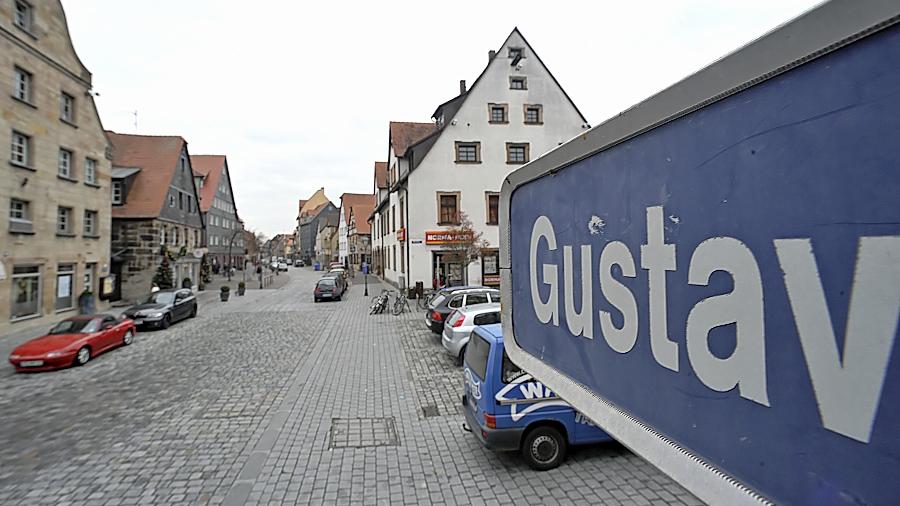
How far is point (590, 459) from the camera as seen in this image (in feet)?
20.3

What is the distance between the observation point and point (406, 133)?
3362 cm

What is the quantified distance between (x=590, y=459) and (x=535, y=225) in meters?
5.55

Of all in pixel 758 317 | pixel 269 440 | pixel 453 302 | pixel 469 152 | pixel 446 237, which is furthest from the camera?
pixel 469 152

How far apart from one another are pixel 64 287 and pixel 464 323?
19058 mm

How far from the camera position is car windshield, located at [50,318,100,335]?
12344 mm

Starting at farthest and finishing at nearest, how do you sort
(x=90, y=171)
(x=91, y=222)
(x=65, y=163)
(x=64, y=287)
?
(x=91, y=222) < (x=90, y=171) < (x=65, y=163) < (x=64, y=287)

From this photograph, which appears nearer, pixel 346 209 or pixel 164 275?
pixel 164 275

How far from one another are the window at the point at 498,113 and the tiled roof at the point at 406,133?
7.39 meters

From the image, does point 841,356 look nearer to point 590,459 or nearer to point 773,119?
point 773,119

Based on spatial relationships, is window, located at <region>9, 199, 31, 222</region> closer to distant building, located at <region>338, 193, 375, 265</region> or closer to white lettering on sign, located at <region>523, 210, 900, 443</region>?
white lettering on sign, located at <region>523, 210, 900, 443</region>

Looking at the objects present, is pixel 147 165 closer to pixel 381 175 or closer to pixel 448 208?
pixel 381 175

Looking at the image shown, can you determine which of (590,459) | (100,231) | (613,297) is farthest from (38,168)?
(613,297)

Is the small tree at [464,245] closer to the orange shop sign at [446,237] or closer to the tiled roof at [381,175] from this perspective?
the orange shop sign at [446,237]

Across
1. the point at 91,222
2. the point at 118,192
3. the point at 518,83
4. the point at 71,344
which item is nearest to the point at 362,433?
the point at 71,344
